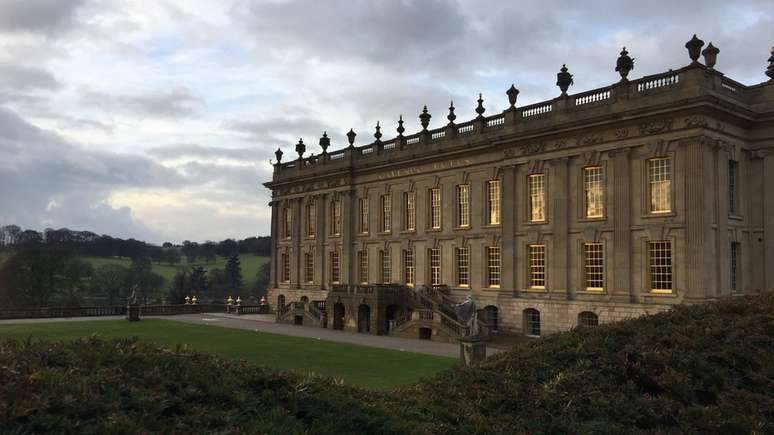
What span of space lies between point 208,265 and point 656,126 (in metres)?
133

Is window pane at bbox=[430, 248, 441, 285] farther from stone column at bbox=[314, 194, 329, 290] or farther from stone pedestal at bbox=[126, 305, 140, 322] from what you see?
stone pedestal at bbox=[126, 305, 140, 322]

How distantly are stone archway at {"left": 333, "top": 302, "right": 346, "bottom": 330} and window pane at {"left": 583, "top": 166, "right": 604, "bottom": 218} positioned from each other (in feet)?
58.8

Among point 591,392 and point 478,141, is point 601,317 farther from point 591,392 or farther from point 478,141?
point 591,392

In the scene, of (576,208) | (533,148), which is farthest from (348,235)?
(576,208)

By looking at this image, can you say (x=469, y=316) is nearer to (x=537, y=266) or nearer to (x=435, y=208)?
(x=537, y=266)

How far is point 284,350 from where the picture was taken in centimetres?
2866

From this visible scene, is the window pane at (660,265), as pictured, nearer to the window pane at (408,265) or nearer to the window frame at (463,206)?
the window frame at (463,206)

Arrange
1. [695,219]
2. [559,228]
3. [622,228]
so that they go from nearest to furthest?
[695,219]
[622,228]
[559,228]

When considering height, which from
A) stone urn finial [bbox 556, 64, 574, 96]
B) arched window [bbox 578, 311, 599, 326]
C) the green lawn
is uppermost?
stone urn finial [bbox 556, 64, 574, 96]

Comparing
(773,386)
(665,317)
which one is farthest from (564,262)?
(773,386)

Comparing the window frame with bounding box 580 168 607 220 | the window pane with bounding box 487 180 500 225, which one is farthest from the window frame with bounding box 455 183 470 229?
the window frame with bounding box 580 168 607 220

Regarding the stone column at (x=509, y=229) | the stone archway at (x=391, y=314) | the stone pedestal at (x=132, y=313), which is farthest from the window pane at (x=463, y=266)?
the stone pedestal at (x=132, y=313)

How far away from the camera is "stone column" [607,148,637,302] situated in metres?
31.3

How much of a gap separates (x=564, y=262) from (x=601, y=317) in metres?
3.53
